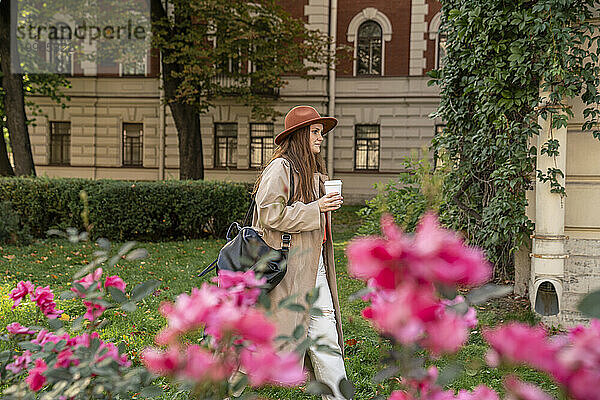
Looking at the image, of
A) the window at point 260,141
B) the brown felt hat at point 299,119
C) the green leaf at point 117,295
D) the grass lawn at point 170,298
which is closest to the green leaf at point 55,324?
the green leaf at point 117,295

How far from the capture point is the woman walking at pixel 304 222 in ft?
10.9

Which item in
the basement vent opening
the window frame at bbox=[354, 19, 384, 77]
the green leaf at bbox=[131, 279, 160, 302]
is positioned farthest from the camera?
the window frame at bbox=[354, 19, 384, 77]

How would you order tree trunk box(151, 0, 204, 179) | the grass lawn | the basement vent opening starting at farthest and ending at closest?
tree trunk box(151, 0, 204, 179) < the basement vent opening < the grass lawn

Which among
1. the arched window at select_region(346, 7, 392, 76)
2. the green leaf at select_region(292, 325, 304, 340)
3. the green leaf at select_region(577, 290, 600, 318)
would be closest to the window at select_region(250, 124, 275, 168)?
the arched window at select_region(346, 7, 392, 76)

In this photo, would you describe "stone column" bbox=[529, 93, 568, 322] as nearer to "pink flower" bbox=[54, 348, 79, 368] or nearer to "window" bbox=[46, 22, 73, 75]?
"pink flower" bbox=[54, 348, 79, 368]

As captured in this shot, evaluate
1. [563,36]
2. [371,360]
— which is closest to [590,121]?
[563,36]

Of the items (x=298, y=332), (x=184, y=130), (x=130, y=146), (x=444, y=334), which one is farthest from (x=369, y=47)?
(x=444, y=334)

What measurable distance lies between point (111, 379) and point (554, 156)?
16.0 ft

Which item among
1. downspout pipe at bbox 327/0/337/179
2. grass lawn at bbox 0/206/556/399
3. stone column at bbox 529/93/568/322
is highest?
downspout pipe at bbox 327/0/337/179

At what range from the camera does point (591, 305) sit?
76 centimetres

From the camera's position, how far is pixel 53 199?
1141 centimetres

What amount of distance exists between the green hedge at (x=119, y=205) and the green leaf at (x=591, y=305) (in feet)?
36.1

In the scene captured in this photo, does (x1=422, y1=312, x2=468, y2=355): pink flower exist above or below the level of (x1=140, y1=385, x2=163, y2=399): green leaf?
above

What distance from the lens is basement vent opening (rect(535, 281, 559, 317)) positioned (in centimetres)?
545
